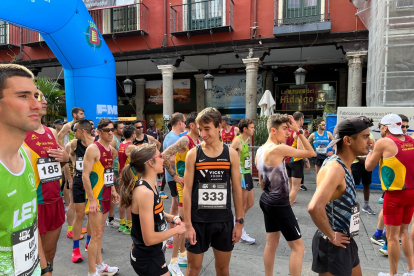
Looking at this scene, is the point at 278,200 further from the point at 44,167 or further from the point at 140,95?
the point at 140,95

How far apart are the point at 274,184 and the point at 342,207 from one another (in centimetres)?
110

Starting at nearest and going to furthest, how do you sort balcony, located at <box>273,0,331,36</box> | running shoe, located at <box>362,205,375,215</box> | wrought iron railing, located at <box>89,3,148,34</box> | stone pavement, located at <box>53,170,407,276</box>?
stone pavement, located at <box>53,170,407,276</box>, running shoe, located at <box>362,205,375,215</box>, balcony, located at <box>273,0,331,36</box>, wrought iron railing, located at <box>89,3,148,34</box>

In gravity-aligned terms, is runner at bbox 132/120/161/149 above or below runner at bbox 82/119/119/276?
above

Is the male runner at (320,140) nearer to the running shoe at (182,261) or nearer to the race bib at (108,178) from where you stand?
the running shoe at (182,261)

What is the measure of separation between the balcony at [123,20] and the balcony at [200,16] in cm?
143

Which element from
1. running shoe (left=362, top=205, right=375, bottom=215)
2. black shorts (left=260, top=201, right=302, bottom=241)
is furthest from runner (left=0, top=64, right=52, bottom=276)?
running shoe (left=362, top=205, right=375, bottom=215)

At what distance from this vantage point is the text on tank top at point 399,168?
337 centimetres

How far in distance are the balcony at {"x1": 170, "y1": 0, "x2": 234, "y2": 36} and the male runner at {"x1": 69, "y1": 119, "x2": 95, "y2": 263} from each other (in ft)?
28.7

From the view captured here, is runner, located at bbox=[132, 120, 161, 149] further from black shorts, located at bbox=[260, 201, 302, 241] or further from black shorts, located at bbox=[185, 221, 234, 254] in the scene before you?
black shorts, located at bbox=[185, 221, 234, 254]

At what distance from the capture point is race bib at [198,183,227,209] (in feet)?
8.64

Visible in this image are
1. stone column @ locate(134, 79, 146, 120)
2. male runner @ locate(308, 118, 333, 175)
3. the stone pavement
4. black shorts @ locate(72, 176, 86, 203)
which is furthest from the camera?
stone column @ locate(134, 79, 146, 120)

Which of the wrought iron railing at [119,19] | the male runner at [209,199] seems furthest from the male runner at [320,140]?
the wrought iron railing at [119,19]

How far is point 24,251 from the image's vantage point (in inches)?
55.8

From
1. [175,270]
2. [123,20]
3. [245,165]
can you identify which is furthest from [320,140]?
[123,20]
